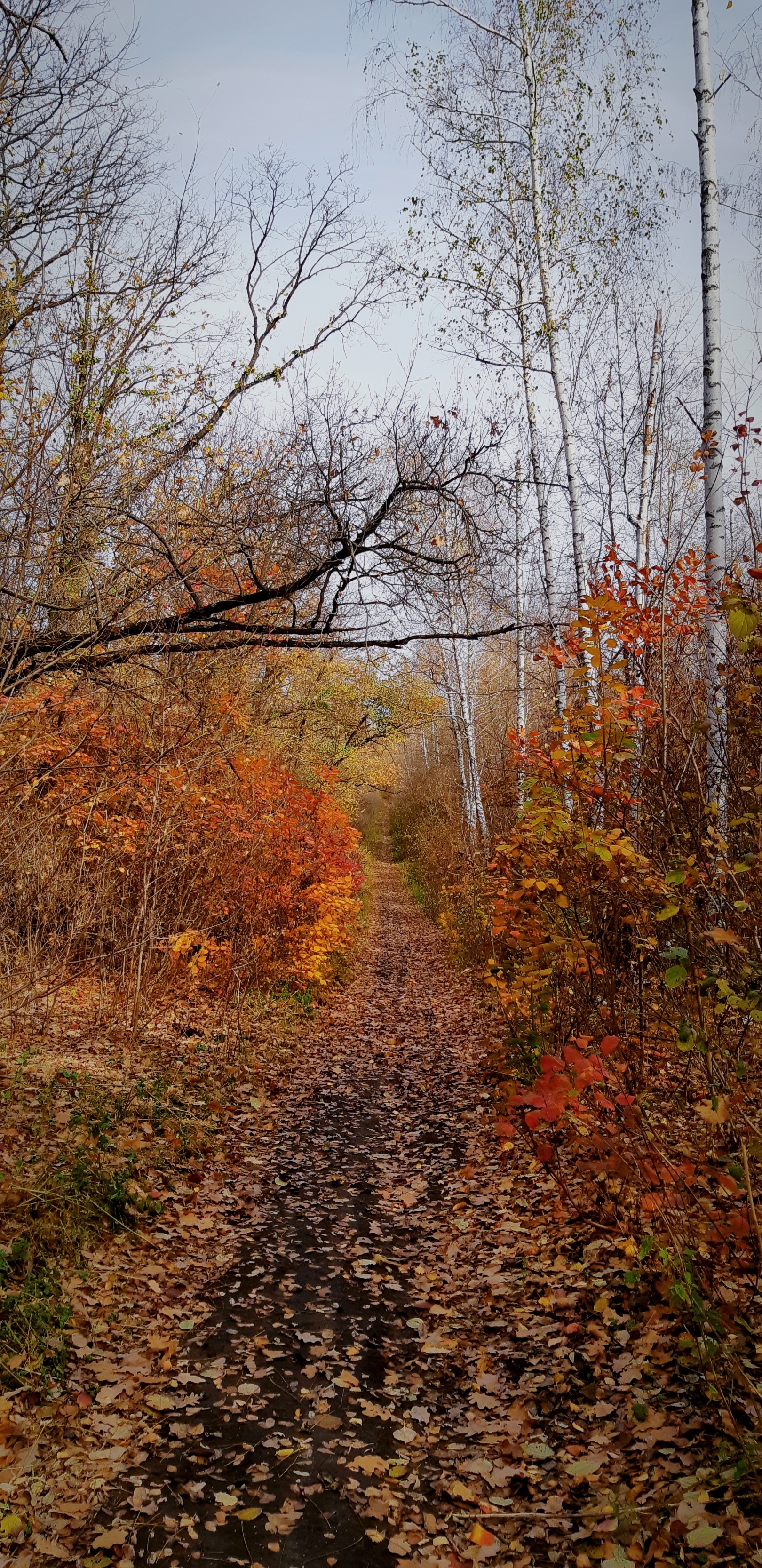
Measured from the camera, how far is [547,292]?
9.89 meters

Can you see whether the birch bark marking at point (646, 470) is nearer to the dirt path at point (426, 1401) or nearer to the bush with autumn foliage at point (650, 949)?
the bush with autumn foliage at point (650, 949)

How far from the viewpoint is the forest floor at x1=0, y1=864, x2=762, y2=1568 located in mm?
3062

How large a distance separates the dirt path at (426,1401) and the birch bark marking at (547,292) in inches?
268

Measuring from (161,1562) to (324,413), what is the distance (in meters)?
8.81

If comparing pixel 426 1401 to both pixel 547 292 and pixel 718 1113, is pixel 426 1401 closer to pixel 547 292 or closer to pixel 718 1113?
pixel 718 1113

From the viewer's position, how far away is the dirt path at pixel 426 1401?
3055 mm

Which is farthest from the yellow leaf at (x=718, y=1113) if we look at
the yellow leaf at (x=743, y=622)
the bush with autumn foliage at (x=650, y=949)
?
the yellow leaf at (x=743, y=622)

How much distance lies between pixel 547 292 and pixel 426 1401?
1085cm

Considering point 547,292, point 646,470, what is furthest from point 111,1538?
point 547,292

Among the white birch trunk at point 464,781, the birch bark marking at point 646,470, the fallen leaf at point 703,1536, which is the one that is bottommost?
the fallen leaf at point 703,1536

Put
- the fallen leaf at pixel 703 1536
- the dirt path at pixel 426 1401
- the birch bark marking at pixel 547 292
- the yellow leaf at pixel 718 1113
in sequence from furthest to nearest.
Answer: the birch bark marking at pixel 547 292
the dirt path at pixel 426 1401
the yellow leaf at pixel 718 1113
the fallen leaf at pixel 703 1536

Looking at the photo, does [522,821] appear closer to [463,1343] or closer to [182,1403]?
[463,1343]

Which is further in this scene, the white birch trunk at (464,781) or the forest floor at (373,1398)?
the white birch trunk at (464,781)

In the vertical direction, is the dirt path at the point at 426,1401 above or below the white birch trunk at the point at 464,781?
below
